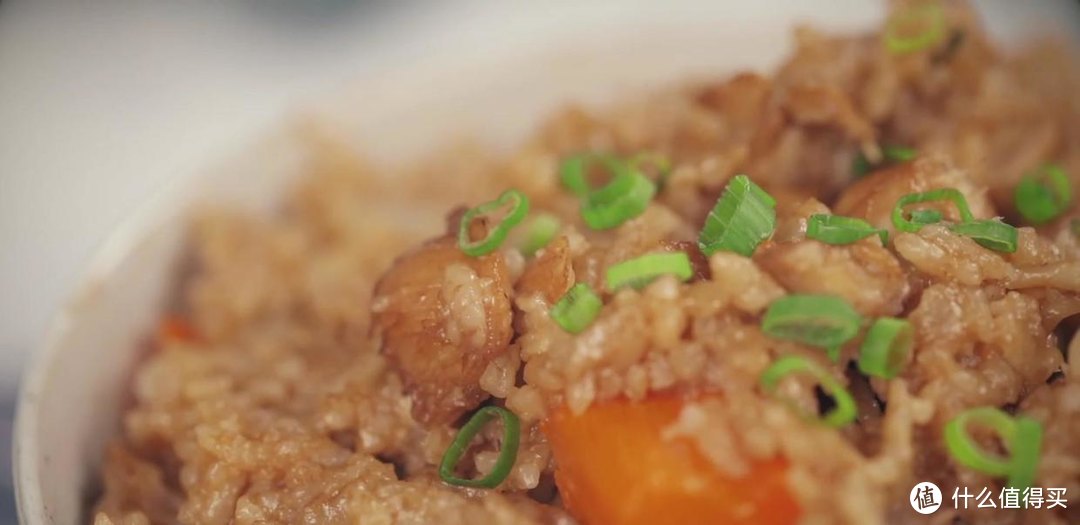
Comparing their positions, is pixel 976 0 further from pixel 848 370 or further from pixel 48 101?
pixel 48 101

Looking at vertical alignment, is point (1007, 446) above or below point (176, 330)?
above

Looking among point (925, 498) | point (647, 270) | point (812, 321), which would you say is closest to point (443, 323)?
point (647, 270)

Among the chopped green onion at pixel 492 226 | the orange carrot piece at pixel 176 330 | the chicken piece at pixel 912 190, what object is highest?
the chopped green onion at pixel 492 226

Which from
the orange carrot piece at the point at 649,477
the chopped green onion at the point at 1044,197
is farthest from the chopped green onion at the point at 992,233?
the orange carrot piece at the point at 649,477

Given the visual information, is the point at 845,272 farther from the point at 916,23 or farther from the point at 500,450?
the point at 916,23

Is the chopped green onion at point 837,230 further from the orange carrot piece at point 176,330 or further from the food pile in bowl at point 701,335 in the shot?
the orange carrot piece at point 176,330

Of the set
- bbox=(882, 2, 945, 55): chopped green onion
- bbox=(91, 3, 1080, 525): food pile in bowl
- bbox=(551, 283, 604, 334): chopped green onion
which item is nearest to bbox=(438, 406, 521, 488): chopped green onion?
bbox=(91, 3, 1080, 525): food pile in bowl

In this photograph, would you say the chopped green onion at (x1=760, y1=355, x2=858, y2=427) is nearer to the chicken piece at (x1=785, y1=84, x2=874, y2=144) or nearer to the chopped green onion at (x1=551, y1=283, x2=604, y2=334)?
the chopped green onion at (x1=551, y1=283, x2=604, y2=334)

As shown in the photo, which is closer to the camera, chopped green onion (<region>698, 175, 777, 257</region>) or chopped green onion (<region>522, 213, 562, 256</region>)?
chopped green onion (<region>698, 175, 777, 257</region>)
